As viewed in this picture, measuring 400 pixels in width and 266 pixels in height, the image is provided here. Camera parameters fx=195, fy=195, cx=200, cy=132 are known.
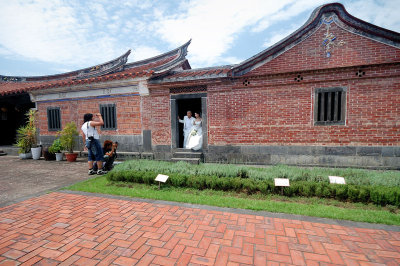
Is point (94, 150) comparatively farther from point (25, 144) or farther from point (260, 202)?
point (25, 144)

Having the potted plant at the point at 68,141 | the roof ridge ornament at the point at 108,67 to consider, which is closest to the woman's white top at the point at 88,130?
the potted plant at the point at 68,141

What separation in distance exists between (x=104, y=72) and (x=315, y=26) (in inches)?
446

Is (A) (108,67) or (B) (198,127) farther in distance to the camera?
(A) (108,67)

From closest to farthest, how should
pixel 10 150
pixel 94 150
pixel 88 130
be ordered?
pixel 88 130 → pixel 94 150 → pixel 10 150

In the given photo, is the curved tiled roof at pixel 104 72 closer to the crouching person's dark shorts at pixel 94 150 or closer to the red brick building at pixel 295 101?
the red brick building at pixel 295 101

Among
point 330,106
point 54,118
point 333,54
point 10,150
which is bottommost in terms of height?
point 10,150

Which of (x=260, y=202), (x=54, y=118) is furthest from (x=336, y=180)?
(x=54, y=118)

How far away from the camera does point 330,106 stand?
655 centimetres

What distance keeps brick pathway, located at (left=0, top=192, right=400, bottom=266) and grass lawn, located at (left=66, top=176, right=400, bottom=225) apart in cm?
33

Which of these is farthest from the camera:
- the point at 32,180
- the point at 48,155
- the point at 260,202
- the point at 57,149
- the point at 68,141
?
the point at 48,155

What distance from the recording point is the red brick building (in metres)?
6.12

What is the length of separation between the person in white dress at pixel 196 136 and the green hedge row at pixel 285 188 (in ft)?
9.20

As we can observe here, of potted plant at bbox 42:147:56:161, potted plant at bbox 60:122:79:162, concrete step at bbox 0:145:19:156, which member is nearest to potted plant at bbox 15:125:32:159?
potted plant at bbox 42:147:56:161

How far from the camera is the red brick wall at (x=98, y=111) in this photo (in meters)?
8.76
